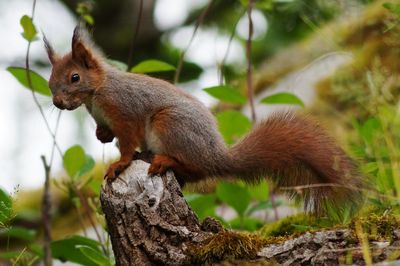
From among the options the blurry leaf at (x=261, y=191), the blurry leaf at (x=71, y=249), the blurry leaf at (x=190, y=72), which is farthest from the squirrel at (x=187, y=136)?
the blurry leaf at (x=190, y=72)

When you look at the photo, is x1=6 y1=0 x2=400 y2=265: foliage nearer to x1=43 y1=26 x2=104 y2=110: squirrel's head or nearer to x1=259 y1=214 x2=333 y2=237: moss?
x1=259 y1=214 x2=333 y2=237: moss

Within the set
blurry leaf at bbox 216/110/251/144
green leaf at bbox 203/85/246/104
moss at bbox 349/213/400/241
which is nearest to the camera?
moss at bbox 349/213/400/241

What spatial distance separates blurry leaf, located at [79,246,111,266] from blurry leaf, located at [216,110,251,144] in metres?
1.11

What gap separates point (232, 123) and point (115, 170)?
43.1 inches

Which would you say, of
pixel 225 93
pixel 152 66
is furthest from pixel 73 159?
pixel 225 93

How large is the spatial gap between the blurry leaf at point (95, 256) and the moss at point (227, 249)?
1.94 feet

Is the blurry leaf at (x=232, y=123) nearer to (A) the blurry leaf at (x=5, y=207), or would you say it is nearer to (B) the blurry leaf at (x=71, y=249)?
(B) the blurry leaf at (x=71, y=249)

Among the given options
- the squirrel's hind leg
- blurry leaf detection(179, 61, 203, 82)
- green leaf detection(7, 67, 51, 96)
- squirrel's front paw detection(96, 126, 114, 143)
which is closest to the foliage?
green leaf detection(7, 67, 51, 96)

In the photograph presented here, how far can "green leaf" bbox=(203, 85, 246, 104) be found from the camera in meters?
3.65

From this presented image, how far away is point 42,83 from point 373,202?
1.66 metres

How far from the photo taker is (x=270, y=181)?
11.0 feet

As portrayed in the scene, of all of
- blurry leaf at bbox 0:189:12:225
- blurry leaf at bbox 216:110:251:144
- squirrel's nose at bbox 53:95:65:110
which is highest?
squirrel's nose at bbox 53:95:65:110

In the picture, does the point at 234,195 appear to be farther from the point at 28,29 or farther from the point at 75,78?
the point at 28,29

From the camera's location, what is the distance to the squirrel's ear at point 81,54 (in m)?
3.49
